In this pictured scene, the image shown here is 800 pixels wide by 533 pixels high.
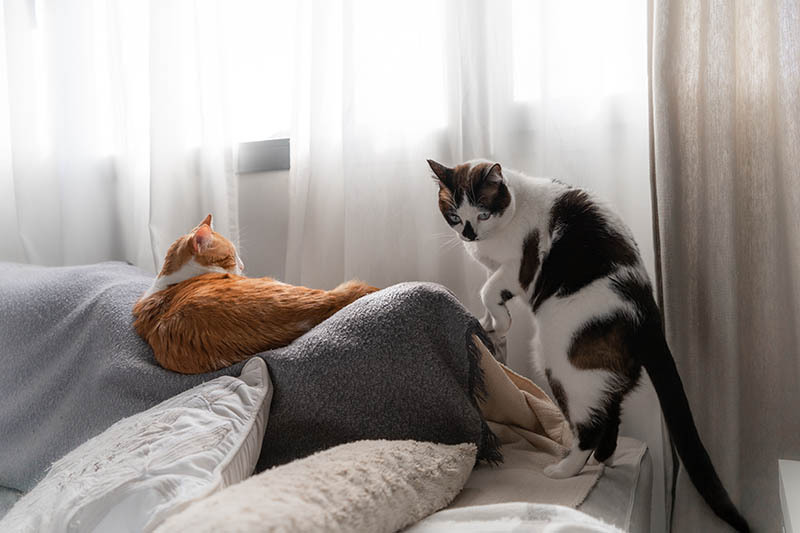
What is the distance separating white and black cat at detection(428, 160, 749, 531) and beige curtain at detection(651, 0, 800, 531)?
0.18 m

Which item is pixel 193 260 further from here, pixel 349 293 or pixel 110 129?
pixel 110 129

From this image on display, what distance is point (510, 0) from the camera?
1242 mm

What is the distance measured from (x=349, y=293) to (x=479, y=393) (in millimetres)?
311

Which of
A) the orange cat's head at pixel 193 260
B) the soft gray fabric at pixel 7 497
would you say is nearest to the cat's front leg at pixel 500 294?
the orange cat's head at pixel 193 260

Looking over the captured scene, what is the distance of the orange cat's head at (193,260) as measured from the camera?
1186 millimetres

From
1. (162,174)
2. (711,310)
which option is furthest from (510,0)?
(162,174)

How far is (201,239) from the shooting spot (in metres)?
1.22

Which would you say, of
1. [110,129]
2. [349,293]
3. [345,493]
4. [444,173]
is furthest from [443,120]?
[110,129]

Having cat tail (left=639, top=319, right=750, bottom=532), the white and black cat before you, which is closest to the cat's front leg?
the white and black cat

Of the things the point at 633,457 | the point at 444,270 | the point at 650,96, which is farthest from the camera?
the point at 444,270

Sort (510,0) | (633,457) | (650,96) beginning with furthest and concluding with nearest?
(510,0) < (650,96) < (633,457)

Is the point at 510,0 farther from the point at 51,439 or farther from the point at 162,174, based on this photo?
the point at 51,439

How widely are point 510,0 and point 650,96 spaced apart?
1.16ft

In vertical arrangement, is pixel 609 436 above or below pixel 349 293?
below
